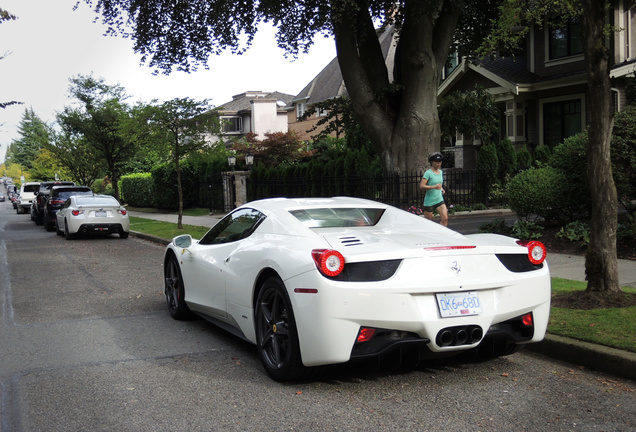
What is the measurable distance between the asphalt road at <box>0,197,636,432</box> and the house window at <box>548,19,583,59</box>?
73.7 ft

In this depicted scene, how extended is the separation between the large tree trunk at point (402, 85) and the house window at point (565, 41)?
9.12 metres

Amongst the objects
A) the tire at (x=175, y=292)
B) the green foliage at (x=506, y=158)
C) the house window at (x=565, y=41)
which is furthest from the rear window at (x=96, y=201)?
the house window at (x=565, y=41)

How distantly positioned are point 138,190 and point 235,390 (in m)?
36.5

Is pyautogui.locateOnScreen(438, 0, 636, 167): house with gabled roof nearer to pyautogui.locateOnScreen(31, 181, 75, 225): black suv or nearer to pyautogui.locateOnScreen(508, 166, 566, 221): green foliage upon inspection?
pyautogui.locateOnScreen(508, 166, 566, 221): green foliage

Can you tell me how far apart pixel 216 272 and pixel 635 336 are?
3.73 metres

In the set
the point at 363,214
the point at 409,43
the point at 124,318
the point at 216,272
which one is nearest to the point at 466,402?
the point at 363,214

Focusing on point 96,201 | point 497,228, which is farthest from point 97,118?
point 497,228

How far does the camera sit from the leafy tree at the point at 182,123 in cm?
1995

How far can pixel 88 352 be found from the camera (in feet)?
20.4

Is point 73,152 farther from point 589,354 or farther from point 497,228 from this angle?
point 589,354

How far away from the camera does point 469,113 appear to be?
82.9 ft

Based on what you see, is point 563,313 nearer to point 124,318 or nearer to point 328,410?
point 328,410

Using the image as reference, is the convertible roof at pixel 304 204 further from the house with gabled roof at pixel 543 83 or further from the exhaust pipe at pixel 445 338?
the house with gabled roof at pixel 543 83

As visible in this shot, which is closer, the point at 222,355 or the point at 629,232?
the point at 222,355
